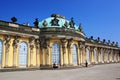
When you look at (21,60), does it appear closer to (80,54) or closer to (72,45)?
(72,45)

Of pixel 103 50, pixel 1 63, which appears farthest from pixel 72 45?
pixel 103 50

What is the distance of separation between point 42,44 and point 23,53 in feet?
13.8

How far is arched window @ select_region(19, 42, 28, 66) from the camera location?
3146 cm

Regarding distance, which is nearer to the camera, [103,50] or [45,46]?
[45,46]

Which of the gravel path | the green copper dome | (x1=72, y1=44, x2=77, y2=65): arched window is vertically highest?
the green copper dome

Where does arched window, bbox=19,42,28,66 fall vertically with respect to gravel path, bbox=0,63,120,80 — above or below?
above

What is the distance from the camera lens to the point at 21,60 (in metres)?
31.5

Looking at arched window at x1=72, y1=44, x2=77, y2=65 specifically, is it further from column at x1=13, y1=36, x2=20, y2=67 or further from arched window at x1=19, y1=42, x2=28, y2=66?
column at x1=13, y1=36, x2=20, y2=67

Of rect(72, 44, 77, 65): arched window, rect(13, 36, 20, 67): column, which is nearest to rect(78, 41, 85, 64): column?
rect(72, 44, 77, 65): arched window

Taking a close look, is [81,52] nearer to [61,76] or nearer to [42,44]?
[42,44]

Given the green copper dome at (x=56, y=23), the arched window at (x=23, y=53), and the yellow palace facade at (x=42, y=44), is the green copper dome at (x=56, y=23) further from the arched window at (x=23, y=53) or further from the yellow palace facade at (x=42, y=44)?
the arched window at (x=23, y=53)

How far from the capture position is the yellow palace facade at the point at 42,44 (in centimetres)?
2948

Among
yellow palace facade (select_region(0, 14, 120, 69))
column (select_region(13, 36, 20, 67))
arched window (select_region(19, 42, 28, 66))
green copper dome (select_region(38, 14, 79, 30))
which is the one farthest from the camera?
green copper dome (select_region(38, 14, 79, 30))

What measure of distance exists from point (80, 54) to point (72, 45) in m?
3.28
